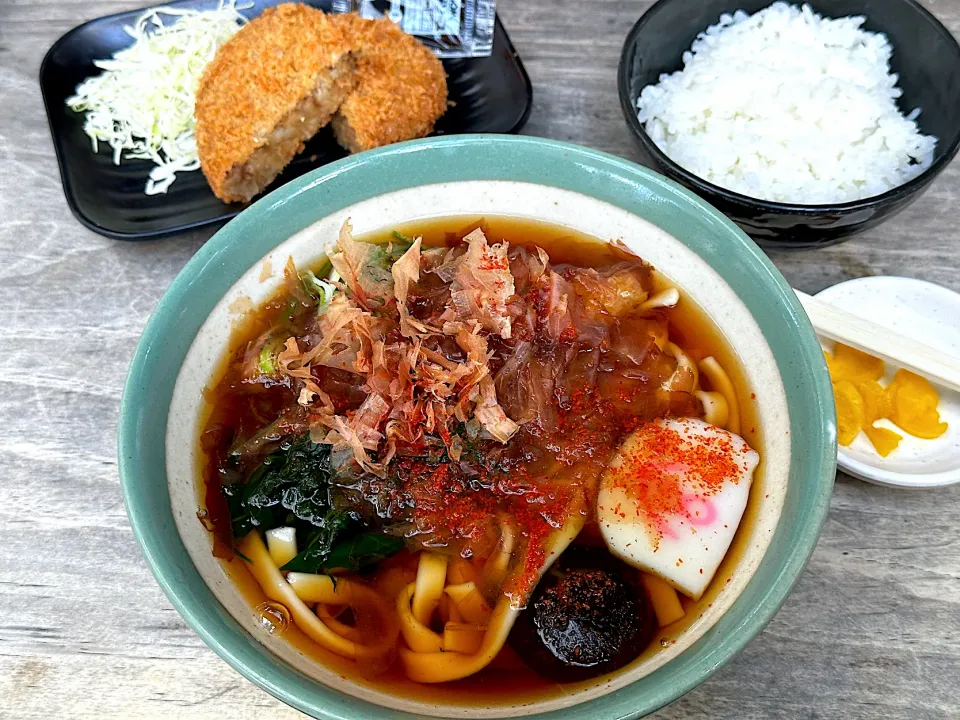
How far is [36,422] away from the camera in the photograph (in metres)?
2.04

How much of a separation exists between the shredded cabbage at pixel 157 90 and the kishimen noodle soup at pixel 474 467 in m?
1.16

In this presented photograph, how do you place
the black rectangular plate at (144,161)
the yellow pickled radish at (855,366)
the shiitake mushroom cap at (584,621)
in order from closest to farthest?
1. the shiitake mushroom cap at (584,621)
2. the yellow pickled radish at (855,366)
3. the black rectangular plate at (144,161)

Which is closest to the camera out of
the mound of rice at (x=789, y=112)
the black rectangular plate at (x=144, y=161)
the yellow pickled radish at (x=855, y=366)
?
the yellow pickled radish at (x=855, y=366)

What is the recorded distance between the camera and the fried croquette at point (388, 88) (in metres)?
2.35

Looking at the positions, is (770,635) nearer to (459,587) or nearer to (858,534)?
(858,534)

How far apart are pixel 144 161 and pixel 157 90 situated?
32 cm

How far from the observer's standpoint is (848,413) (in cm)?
181

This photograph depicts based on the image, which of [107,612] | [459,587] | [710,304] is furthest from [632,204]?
[107,612]

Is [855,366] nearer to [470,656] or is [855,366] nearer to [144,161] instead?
[470,656]

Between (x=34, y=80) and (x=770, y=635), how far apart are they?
9.79 ft

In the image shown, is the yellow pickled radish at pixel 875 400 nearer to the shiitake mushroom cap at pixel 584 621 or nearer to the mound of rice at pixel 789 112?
the mound of rice at pixel 789 112

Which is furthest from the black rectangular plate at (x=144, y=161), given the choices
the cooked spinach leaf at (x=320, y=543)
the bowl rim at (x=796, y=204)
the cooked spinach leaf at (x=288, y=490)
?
the cooked spinach leaf at (x=320, y=543)

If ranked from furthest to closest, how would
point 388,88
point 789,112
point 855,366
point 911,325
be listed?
point 388,88, point 789,112, point 911,325, point 855,366

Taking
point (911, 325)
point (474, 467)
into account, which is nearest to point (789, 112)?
point (911, 325)
